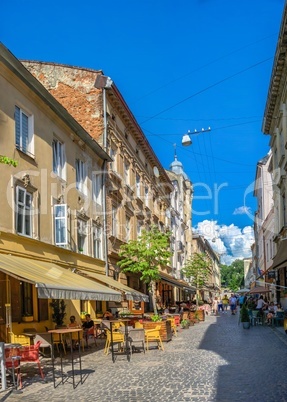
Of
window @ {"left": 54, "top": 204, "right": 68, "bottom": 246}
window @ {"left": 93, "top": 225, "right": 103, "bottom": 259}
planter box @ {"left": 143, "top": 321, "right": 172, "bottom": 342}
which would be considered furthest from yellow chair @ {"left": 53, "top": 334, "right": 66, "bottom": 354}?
window @ {"left": 93, "top": 225, "right": 103, "bottom": 259}

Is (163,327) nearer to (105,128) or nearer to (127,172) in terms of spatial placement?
(105,128)

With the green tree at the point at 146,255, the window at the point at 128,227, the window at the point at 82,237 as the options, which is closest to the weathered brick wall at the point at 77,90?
the window at the point at 82,237

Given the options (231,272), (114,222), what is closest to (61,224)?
(114,222)

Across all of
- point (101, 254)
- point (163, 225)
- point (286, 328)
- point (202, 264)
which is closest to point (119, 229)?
point (101, 254)

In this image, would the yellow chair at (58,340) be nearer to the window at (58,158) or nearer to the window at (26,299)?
the window at (26,299)

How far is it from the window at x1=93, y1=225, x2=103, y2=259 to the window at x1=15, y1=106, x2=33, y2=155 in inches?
335

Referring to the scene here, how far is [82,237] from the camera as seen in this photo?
24.4 meters

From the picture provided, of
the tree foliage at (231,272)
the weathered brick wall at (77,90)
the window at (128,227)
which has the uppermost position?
the weathered brick wall at (77,90)

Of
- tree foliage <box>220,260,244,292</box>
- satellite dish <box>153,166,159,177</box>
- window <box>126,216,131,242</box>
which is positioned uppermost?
satellite dish <box>153,166,159,177</box>

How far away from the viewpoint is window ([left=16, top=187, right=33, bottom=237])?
17156mm

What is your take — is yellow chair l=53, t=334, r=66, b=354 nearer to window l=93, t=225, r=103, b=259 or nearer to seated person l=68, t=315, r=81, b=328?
seated person l=68, t=315, r=81, b=328

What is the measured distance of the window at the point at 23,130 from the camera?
57.9 feet

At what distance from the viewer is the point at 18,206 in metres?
17.2

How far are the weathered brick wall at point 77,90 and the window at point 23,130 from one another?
31.2ft
